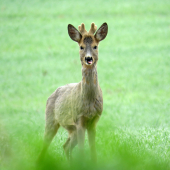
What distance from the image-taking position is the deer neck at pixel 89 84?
15.6ft

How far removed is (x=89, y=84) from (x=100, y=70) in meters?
13.8

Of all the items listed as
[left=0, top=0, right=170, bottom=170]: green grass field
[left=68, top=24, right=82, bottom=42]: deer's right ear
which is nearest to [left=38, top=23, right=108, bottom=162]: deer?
[left=68, top=24, right=82, bottom=42]: deer's right ear

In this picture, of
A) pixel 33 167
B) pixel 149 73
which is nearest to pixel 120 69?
pixel 149 73

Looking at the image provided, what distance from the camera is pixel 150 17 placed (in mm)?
26781

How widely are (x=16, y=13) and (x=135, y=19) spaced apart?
959 centimetres

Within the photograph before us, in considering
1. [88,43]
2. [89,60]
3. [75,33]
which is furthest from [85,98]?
[75,33]

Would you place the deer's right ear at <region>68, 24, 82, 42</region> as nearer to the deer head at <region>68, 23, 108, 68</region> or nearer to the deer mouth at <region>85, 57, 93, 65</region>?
the deer head at <region>68, 23, 108, 68</region>

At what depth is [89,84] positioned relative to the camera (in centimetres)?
481

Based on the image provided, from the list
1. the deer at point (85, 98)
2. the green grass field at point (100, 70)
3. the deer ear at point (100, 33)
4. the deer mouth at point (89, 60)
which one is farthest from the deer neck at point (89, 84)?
the green grass field at point (100, 70)

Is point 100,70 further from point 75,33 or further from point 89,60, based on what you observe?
point 89,60

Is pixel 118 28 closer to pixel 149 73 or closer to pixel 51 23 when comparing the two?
pixel 51 23

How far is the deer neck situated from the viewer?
15.6 ft

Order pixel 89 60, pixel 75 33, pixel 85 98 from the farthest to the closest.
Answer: pixel 75 33 < pixel 85 98 < pixel 89 60

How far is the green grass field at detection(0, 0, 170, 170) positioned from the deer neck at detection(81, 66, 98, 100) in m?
0.78
